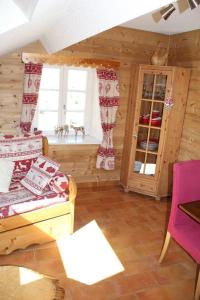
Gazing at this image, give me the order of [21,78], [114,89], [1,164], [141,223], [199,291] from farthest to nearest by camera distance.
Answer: [114,89]
[21,78]
[141,223]
[1,164]
[199,291]

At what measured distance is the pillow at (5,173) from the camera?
2.96 m

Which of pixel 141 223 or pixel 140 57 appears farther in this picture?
pixel 140 57

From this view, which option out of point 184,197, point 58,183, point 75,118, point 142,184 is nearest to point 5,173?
point 58,183

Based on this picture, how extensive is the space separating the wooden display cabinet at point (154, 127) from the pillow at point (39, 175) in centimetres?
146

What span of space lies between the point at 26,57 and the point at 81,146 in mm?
1421

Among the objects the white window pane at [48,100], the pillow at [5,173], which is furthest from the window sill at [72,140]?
the pillow at [5,173]

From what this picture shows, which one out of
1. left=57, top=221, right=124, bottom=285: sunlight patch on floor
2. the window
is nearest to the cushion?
the window

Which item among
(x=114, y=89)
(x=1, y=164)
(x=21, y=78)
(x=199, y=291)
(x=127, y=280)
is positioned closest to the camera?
(x=199, y=291)

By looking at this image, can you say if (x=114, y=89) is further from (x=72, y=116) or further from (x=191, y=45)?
(x=191, y=45)

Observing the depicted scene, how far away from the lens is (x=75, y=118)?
4324mm

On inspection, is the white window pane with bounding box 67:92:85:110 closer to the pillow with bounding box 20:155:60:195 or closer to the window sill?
the window sill

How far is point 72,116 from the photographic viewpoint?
429 centimetres

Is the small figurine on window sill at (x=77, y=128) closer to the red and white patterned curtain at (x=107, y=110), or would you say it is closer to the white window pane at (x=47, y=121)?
the white window pane at (x=47, y=121)

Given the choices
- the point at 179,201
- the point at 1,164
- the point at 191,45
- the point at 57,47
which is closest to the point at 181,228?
the point at 179,201
